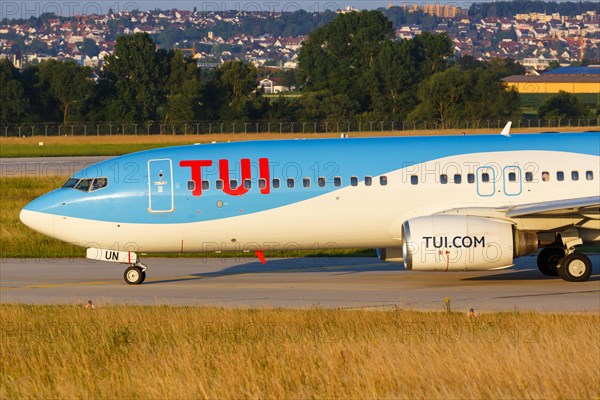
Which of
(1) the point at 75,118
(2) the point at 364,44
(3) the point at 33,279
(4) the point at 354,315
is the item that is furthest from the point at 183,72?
(4) the point at 354,315

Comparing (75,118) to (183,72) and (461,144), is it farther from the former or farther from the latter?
(461,144)

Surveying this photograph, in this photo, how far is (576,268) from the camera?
25953mm

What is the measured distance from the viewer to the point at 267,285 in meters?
26.9

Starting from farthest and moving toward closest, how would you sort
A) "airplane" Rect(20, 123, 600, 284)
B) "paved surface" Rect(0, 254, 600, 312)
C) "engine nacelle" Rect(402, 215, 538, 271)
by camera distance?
"airplane" Rect(20, 123, 600, 284) → "engine nacelle" Rect(402, 215, 538, 271) → "paved surface" Rect(0, 254, 600, 312)

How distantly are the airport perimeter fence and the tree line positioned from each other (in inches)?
62.6

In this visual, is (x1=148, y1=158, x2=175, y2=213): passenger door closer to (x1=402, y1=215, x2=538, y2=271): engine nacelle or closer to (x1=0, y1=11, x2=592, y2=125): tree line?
(x1=402, y1=215, x2=538, y2=271): engine nacelle

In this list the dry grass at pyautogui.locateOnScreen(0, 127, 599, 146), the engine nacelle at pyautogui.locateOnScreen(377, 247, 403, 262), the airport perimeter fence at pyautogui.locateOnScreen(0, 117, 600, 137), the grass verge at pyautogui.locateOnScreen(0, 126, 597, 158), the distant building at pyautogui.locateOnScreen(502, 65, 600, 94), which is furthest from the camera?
the distant building at pyautogui.locateOnScreen(502, 65, 600, 94)

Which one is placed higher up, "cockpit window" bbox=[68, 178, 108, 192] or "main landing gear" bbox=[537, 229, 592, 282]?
"cockpit window" bbox=[68, 178, 108, 192]

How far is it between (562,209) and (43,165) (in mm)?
43803

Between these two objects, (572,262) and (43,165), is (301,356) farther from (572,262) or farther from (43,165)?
(43,165)

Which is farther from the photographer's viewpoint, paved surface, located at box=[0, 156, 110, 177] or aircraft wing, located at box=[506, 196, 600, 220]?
paved surface, located at box=[0, 156, 110, 177]

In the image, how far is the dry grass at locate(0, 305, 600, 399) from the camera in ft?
42.4

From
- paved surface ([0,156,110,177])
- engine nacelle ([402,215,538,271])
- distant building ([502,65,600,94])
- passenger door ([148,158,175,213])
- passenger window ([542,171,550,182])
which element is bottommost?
distant building ([502,65,600,94])

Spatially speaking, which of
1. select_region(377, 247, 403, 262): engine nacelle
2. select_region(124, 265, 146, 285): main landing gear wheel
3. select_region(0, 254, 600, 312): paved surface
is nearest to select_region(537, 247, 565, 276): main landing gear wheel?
select_region(0, 254, 600, 312): paved surface
